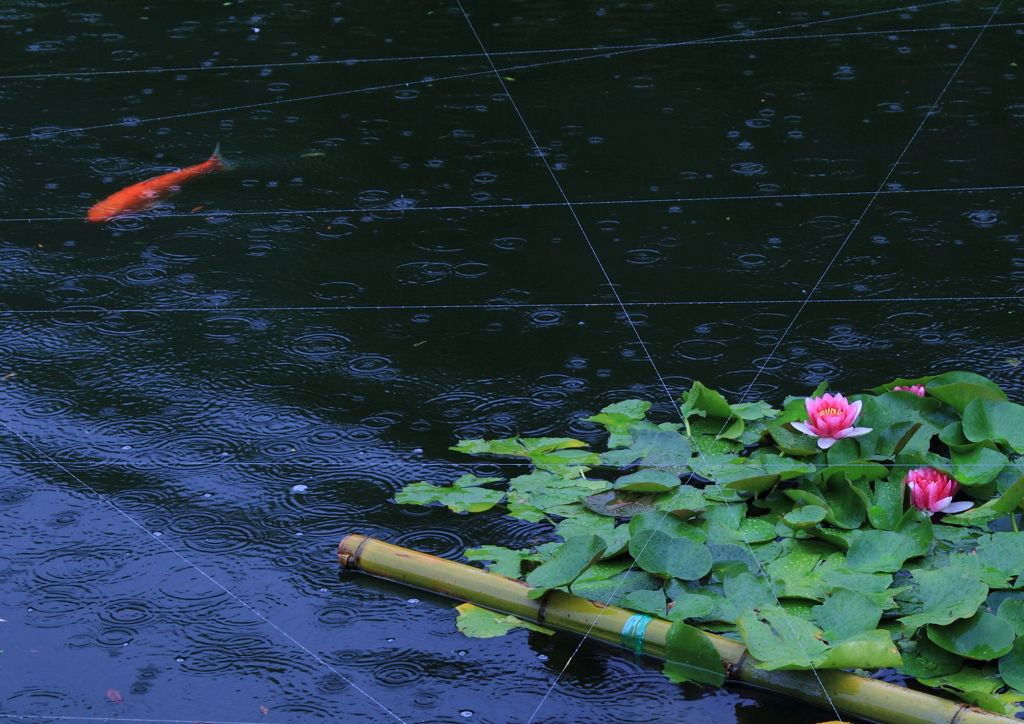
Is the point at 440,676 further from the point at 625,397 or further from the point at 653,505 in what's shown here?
the point at 625,397

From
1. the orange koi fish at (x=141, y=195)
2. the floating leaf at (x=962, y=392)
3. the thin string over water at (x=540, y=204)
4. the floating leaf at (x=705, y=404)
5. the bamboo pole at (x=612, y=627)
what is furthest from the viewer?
the orange koi fish at (x=141, y=195)

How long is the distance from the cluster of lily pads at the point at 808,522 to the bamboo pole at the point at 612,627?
36 mm

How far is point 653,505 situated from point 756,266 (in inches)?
54.2

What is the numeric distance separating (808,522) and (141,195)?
2.99 m

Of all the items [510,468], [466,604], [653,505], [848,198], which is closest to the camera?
[466,604]

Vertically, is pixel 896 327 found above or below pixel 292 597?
below

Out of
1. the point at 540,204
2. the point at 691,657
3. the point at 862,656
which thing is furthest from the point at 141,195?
the point at 862,656

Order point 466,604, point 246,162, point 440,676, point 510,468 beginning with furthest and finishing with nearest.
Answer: point 246,162 < point 510,468 < point 466,604 < point 440,676

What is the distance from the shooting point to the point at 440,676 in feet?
6.43

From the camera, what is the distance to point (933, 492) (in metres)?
2.21

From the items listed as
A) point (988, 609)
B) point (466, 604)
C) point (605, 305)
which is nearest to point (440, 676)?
point (466, 604)

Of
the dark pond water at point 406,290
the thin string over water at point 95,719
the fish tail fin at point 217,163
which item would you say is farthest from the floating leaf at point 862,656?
the fish tail fin at point 217,163

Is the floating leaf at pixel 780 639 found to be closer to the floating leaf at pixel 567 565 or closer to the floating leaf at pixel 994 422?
the floating leaf at pixel 567 565

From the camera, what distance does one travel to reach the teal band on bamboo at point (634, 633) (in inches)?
77.5
